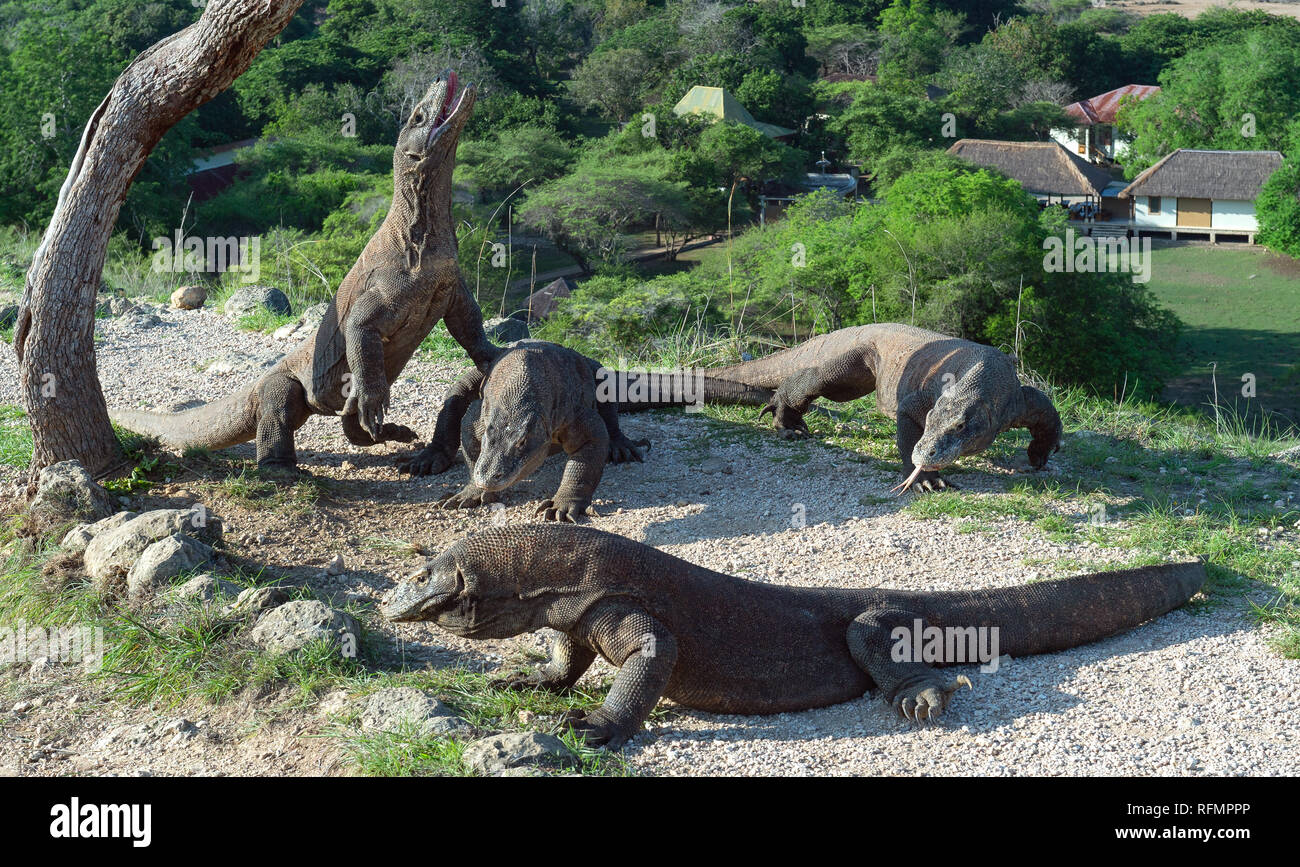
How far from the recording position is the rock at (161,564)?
6105mm

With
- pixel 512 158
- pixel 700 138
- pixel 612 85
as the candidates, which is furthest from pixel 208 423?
pixel 612 85

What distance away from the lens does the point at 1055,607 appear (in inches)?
220

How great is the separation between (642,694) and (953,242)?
18.6 m

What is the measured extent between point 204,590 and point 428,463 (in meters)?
2.51

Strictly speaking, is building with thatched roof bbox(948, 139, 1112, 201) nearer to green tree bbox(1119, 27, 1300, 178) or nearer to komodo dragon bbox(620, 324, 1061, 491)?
green tree bbox(1119, 27, 1300, 178)

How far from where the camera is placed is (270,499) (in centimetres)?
756

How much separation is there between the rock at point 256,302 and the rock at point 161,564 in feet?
24.4

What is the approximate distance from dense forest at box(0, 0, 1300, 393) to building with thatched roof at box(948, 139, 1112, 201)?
211cm

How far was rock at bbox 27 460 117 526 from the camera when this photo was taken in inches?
275

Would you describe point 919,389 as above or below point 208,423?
above

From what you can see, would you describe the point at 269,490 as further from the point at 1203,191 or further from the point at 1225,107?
the point at 1225,107

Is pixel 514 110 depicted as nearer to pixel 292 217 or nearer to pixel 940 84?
pixel 292 217

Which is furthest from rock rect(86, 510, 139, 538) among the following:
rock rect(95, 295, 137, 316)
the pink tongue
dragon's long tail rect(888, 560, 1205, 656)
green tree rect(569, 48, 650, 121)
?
green tree rect(569, 48, 650, 121)
